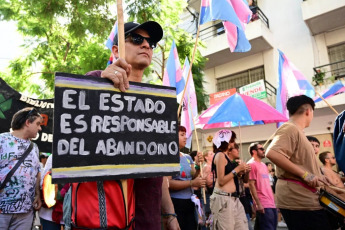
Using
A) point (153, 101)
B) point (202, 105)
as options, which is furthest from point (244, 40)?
point (202, 105)

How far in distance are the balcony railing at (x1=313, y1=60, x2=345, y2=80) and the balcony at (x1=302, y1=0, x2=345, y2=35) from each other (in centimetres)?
161

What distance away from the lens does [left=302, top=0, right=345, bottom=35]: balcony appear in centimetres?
1136

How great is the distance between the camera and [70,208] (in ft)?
4.42

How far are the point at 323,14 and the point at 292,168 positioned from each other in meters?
10.8

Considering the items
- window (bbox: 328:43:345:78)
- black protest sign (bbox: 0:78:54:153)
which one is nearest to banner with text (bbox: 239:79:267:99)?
window (bbox: 328:43:345:78)

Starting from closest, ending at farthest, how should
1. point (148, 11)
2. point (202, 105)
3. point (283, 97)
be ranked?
point (283, 97)
point (148, 11)
point (202, 105)

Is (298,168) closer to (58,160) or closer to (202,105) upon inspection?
(58,160)

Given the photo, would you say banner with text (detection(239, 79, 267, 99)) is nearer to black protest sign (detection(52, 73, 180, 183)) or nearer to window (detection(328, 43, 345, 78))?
window (detection(328, 43, 345, 78))

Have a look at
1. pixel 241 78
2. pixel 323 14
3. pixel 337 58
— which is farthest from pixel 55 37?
pixel 337 58

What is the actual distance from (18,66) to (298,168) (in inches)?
368

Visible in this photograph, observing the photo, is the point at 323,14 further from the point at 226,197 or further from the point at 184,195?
the point at 184,195

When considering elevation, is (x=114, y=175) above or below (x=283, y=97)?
below

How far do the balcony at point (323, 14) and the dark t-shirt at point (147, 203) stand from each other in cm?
1230

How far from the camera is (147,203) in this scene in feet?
4.99
